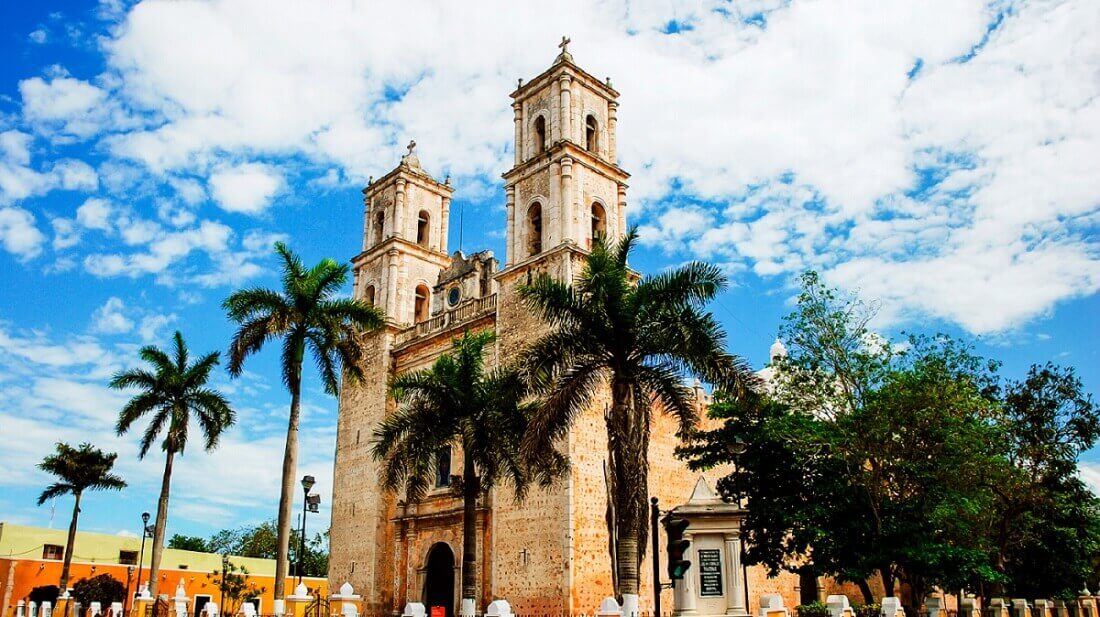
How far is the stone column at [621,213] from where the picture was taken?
26172 mm

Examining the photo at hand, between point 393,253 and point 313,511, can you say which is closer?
point 313,511

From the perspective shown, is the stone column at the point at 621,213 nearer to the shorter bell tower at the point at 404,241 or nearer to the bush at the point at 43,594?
the shorter bell tower at the point at 404,241

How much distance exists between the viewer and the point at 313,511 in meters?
22.8

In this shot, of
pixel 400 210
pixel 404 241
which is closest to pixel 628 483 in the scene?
pixel 404 241

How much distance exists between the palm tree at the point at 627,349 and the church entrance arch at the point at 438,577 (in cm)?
1181

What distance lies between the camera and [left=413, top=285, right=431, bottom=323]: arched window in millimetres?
31692

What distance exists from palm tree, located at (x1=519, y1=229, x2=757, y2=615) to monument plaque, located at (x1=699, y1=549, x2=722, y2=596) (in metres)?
3.25

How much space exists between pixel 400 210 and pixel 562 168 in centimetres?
876

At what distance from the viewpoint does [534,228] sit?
1035 inches

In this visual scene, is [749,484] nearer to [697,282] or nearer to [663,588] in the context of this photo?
[663,588]

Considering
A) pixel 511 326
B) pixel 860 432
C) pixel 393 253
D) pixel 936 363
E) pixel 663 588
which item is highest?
pixel 393 253

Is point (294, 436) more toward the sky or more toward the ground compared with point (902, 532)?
Answer: more toward the sky

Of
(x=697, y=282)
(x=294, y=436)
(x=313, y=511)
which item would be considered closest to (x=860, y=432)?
(x=697, y=282)

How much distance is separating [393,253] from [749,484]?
52.6 ft
